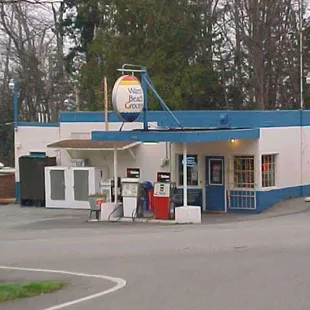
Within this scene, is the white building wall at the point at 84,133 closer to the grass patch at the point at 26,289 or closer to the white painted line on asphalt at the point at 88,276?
the white painted line on asphalt at the point at 88,276

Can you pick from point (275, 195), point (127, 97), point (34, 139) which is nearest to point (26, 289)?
point (127, 97)

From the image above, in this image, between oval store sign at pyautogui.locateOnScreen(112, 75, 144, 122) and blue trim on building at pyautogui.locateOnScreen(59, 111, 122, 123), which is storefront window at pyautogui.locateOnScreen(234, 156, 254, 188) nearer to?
oval store sign at pyautogui.locateOnScreen(112, 75, 144, 122)

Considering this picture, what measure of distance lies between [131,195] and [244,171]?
4.68m

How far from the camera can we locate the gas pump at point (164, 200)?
96.2ft

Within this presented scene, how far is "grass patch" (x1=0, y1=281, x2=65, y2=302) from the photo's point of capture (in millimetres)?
12820

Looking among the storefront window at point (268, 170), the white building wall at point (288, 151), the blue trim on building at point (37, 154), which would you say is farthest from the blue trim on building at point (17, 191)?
the white building wall at point (288, 151)

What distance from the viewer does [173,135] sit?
92.8 feet

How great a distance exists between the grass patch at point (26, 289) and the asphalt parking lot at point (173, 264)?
0.28 m

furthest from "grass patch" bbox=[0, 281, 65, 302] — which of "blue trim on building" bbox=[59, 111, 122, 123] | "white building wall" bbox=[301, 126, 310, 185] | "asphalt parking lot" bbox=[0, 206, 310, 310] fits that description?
"blue trim on building" bbox=[59, 111, 122, 123]

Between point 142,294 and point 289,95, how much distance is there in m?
45.1

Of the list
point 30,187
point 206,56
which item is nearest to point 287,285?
point 30,187

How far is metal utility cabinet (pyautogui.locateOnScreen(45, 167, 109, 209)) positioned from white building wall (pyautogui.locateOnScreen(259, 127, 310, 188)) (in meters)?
7.19

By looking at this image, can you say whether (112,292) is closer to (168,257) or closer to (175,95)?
(168,257)

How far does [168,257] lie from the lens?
17.0 m
